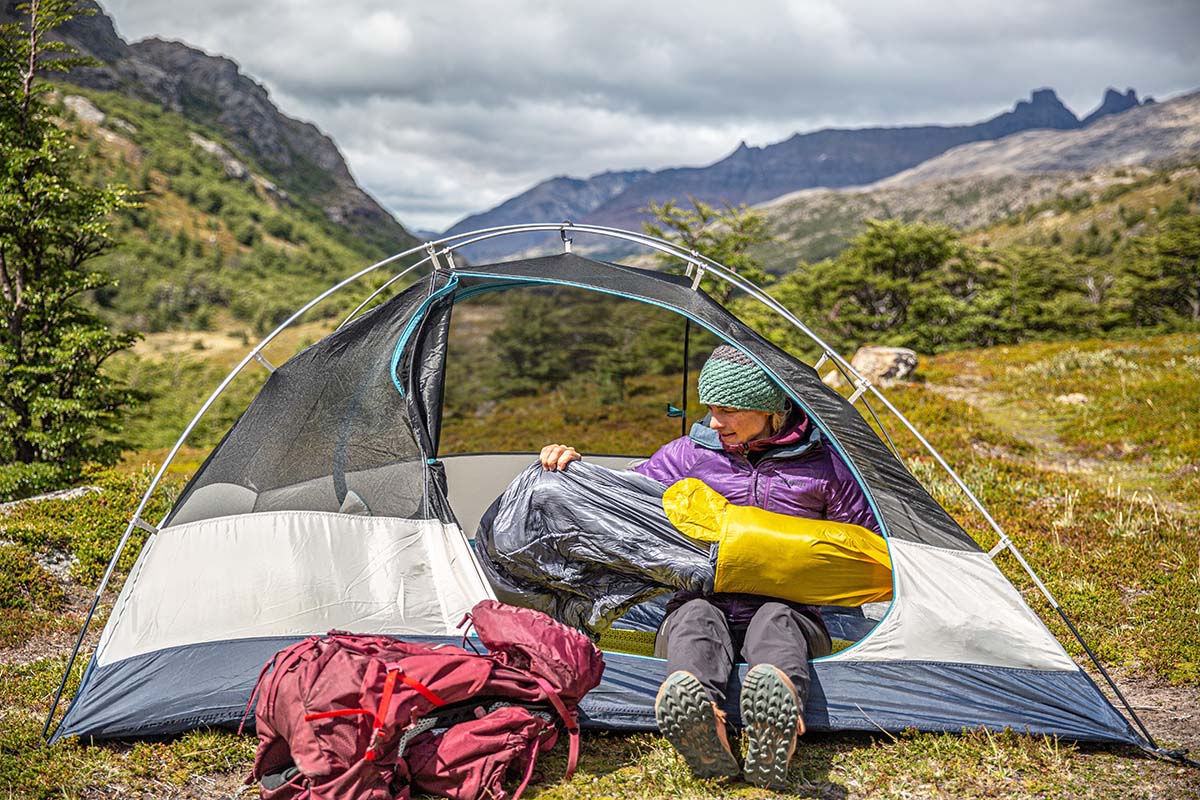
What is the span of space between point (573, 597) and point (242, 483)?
200 centimetres

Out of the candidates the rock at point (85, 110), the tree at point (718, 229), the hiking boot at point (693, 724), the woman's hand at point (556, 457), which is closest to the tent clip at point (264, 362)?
the woman's hand at point (556, 457)

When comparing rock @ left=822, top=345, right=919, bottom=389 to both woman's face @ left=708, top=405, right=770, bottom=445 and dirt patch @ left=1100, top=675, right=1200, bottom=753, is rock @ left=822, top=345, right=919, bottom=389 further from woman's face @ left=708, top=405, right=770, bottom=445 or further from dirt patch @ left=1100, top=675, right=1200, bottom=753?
woman's face @ left=708, top=405, right=770, bottom=445

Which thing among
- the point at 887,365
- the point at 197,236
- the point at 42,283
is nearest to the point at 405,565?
the point at 42,283

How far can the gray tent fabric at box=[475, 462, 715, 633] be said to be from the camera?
4.07 m

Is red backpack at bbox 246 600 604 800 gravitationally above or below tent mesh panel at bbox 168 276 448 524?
below

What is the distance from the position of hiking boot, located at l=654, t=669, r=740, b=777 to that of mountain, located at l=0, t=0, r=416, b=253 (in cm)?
16253

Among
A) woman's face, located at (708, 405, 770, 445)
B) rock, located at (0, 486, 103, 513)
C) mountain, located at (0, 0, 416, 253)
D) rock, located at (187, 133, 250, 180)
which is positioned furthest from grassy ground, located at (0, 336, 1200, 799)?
mountain, located at (0, 0, 416, 253)

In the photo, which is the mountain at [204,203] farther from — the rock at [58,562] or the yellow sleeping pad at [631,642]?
the yellow sleeping pad at [631,642]

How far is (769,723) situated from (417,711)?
1.45 metres

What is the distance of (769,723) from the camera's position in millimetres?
3279

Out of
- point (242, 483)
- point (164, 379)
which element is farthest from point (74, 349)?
point (164, 379)

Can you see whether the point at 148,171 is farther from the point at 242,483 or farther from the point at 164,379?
the point at 242,483

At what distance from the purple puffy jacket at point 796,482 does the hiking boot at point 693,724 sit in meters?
1.25

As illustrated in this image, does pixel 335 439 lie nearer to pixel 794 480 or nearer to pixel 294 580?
pixel 294 580
